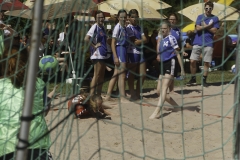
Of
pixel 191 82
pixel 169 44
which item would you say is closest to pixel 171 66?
pixel 169 44

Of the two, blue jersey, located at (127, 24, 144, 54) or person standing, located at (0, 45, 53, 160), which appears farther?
blue jersey, located at (127, 24, 144, 54)

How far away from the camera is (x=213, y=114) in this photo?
711 centimetres

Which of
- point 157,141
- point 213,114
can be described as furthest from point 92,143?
point 213,114

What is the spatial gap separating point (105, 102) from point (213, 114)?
5.39ft

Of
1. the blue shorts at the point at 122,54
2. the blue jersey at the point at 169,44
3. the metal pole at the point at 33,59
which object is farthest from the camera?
the blue shorts at the point at 122,54

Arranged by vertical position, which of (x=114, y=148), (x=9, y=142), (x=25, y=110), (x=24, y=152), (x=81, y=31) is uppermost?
(x=81, y=31)

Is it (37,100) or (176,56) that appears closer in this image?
(37,100)

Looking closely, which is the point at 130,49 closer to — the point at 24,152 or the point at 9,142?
the point at 9,142

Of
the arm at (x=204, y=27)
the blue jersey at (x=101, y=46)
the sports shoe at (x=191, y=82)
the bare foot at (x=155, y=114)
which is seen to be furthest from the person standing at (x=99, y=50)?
the sports shoe at (x=191, y=82)

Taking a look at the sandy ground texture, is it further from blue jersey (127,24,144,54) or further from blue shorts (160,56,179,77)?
blue jersey (127,24,144,54)

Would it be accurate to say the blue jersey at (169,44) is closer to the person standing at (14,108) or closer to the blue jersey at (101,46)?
the blue jersey at (101,46)

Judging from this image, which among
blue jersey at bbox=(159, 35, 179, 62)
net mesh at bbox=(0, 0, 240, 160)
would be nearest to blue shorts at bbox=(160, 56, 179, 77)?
blue jersey at bbox=(159, 35, 179, 62)

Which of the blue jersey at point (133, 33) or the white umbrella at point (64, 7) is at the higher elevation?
the white umbrella at point (64, 7)

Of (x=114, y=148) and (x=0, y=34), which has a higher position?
(x=0, y=34)
